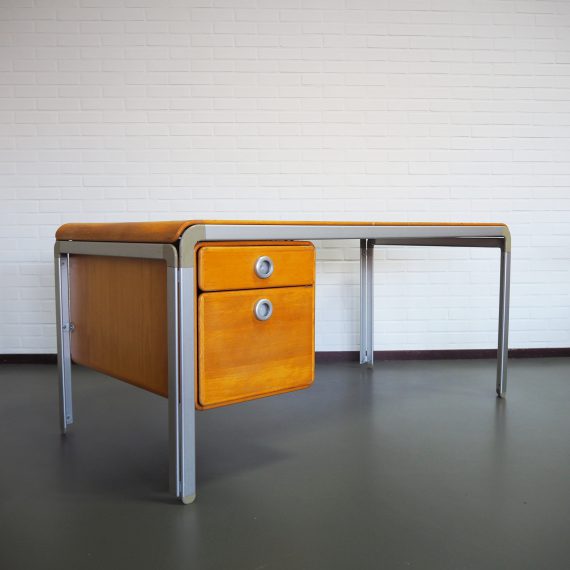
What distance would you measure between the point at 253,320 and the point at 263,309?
0.04 m

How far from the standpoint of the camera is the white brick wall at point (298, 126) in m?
3.35

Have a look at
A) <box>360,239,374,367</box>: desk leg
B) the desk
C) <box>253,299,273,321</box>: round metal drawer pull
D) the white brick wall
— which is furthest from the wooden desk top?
the white brick wall

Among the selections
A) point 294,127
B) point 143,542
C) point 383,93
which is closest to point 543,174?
point 383,93

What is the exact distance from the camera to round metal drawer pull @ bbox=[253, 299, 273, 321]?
1768 millimetres

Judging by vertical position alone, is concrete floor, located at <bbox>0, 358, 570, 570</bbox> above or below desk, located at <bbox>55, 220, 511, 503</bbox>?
below

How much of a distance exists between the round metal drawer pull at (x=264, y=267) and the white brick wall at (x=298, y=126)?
5.47 feet

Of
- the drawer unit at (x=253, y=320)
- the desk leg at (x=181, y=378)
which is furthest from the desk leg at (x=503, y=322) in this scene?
the desk leg at (x=181, y=378)

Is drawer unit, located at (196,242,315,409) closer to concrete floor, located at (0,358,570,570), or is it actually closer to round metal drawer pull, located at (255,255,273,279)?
round metal drawer pull, located at (255,255,273,279)

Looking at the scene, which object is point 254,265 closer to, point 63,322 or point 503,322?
point 63,322

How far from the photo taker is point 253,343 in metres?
1.77

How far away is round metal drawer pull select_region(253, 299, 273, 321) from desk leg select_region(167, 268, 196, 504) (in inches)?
8.0

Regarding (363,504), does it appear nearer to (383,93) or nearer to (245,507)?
(245,507)

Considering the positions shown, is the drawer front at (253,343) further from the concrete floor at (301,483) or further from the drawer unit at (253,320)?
the concrete floor at (301,483)

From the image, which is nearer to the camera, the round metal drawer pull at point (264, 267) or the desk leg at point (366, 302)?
the round metal drawer pull at point (264, 267)
